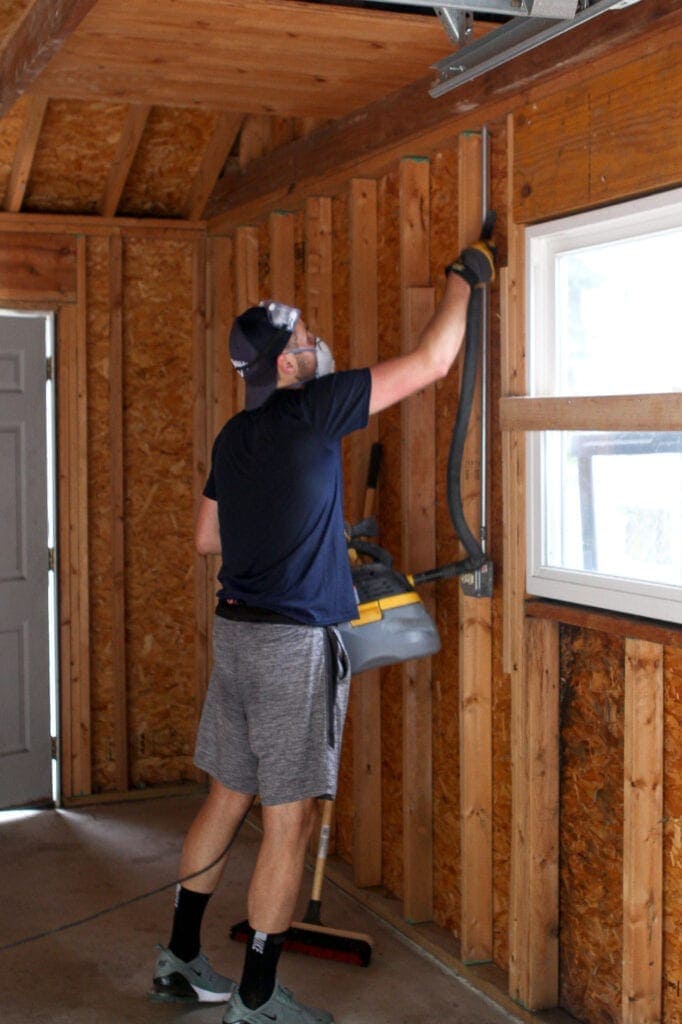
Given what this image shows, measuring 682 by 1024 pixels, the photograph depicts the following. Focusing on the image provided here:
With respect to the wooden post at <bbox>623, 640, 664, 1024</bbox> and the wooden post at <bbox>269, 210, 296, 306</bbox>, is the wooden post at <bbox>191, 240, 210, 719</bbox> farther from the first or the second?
the wooden post at <bbox>623, 640, 664, 1024</bbox>

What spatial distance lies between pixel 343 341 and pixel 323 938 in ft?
6.54

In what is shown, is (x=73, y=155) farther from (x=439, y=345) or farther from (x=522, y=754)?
(x=522, y=754)

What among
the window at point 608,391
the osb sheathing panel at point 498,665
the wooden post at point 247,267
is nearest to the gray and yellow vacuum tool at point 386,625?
the osb sheathing panel at point 498,665

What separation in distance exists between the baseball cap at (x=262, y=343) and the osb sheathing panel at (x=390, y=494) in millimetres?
844

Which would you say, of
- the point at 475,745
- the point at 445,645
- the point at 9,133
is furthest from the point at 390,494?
the point at 9,133

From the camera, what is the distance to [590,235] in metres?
3.14

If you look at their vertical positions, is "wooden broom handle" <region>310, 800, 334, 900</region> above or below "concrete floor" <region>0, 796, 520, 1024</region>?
above

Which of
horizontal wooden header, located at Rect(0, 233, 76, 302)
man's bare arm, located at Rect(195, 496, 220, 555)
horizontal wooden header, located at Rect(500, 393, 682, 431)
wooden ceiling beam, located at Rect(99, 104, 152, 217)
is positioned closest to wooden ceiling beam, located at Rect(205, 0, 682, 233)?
wooden ceiling beam, located at Rect(99, 104, 152, 217)

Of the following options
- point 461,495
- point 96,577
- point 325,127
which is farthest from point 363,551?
point 96,577

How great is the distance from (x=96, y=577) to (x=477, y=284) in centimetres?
280

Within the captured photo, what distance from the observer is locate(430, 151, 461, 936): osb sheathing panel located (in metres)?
3.81

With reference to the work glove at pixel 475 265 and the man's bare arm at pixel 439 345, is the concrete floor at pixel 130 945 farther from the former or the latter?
the work glove at pixel 475 265

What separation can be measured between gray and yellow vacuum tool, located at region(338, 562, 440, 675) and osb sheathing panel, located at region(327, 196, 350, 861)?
0.95 metres

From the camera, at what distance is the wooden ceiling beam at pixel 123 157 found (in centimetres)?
522
